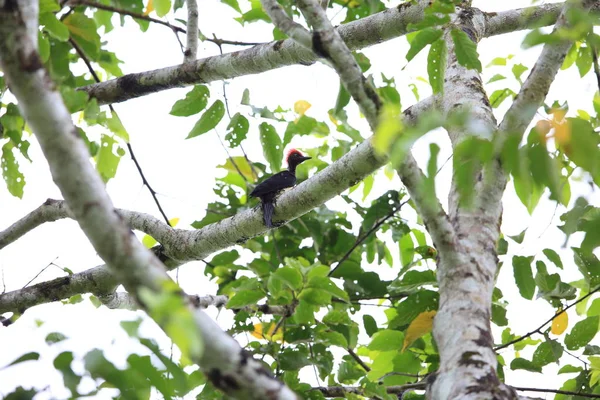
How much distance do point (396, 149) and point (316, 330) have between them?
264cm

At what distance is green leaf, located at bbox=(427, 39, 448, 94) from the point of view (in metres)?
2.73

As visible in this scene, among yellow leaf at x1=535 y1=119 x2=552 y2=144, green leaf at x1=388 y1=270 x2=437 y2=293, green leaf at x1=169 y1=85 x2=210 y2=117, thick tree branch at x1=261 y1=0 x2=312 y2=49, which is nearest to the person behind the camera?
yellow leaf at x1=535 y1=119 x2=552 y2=144

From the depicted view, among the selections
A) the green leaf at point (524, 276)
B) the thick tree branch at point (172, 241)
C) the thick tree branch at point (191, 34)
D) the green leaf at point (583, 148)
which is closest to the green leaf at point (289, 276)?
the thick tree branch at point (172, 241)

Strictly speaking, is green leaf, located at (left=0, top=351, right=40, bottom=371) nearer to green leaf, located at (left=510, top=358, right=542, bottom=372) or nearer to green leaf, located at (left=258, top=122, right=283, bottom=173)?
green leaf, located at (left=510, top=358, right=542, bottom=372)

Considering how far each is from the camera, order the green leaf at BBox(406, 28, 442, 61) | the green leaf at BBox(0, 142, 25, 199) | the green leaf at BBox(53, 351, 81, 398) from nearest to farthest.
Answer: the green leaf at BBox(53, 351, 81, 398)
the green leaf at BBox(406, 28, 442, 61)
the green leaf at BBox(0, 142, 25, 199)

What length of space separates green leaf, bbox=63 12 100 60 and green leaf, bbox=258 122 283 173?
1170mm

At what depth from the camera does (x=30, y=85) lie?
182 centimetres

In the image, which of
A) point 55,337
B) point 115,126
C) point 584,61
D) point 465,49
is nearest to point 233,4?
point 115,126

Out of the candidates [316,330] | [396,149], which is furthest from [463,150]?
[316,330]

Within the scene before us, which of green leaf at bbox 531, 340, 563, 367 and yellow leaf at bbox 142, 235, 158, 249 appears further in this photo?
yellow leaf at bbox 142, 235, 158, 249

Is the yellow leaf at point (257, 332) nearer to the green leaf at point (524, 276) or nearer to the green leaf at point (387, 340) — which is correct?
the green leaf at point (387, 340)

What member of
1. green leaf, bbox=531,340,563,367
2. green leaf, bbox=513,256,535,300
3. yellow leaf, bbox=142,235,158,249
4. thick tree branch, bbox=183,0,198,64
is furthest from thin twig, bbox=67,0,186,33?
green leaf, bbox=531,340,563,367

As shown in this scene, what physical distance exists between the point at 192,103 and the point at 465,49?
82.0 inches

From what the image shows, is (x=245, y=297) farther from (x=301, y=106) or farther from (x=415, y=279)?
(x=301, y=106)
